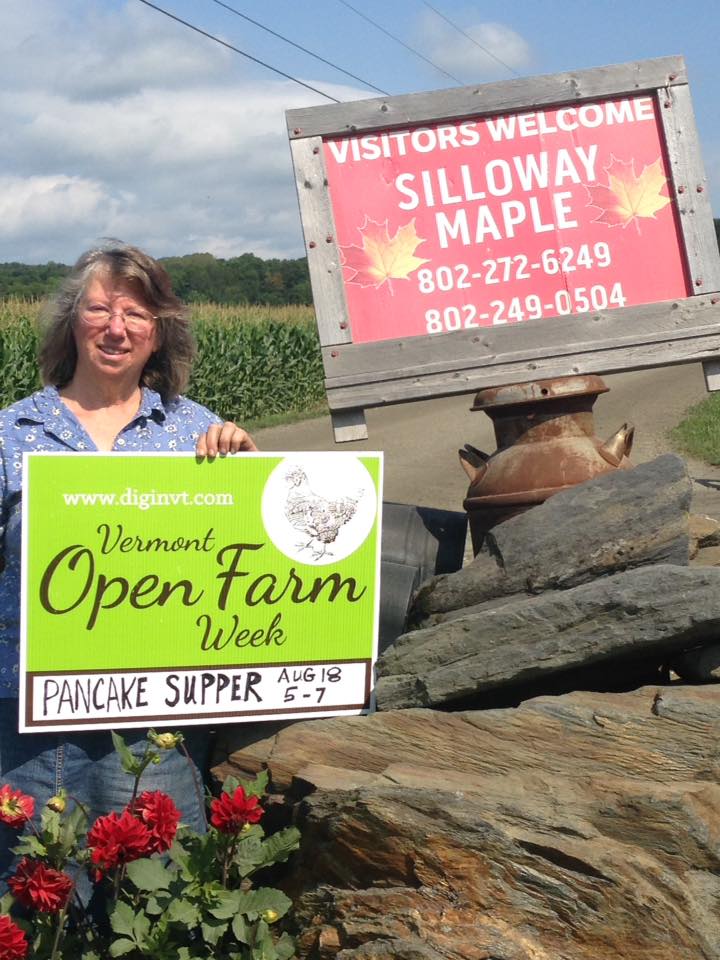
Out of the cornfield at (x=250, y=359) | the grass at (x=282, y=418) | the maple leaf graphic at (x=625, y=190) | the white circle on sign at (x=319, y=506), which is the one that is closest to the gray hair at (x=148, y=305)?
the white circle on sign at (x=319, y=506)

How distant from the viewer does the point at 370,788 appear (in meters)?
2.86

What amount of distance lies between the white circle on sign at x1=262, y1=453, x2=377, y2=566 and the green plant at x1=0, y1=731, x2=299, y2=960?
2.20ft

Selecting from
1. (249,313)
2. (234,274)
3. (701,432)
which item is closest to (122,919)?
(701,432)

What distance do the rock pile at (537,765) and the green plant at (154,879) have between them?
177mm

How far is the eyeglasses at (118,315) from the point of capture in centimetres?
316

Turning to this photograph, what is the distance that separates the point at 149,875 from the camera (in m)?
2.80

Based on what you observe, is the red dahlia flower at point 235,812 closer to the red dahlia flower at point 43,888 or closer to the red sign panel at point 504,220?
the red dahlia flower at point 43,888

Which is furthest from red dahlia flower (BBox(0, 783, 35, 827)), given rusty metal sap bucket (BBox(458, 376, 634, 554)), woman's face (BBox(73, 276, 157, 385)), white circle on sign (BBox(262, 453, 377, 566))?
rusty metal sap bucket (BBox(458, 376, 634, 554))

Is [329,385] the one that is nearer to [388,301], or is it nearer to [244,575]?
[388,301]

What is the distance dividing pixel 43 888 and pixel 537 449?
245cm

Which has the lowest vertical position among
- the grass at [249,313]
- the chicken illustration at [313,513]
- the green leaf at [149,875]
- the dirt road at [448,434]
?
the green leaf at [149,875]

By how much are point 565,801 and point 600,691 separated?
747 mm

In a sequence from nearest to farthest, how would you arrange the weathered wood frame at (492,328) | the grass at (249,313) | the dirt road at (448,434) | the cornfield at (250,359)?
the weathered wood frame at (492,328) → the dirt road at (448,434) → the cornfield at (250,359) → the grass at (249,313)

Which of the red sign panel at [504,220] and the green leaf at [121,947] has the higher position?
the red sign panel at [504,220]
